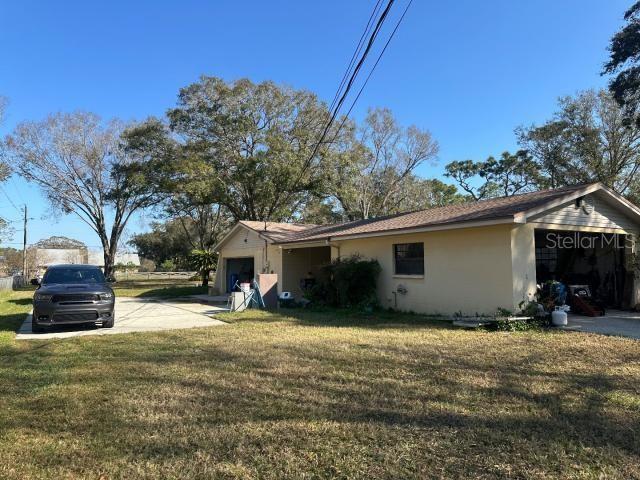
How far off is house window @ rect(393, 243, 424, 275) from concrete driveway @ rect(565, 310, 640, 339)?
13.5ft

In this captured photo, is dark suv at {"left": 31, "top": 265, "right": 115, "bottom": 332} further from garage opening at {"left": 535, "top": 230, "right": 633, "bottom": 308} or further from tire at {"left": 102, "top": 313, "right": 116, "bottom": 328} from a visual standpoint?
garage opening at {"left": 535, "top": 230, "right": 633, "bottom": 308}

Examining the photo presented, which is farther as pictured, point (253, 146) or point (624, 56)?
point (253, 146)

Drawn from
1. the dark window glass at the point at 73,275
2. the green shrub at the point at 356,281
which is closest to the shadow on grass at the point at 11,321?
the dark window glass at the point at 73,275

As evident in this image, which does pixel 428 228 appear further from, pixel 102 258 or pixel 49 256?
pixel 102 258

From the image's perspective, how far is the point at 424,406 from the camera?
5121 mm

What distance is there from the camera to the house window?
45.7ft

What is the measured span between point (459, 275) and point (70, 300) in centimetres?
952

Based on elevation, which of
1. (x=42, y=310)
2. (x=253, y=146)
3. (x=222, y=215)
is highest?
(x=253, y=146)

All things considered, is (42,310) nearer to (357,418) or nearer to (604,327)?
(357,418)

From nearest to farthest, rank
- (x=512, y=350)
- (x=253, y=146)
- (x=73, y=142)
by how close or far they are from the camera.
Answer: (x=512, y=350), (x=253, y=146), (x=73, y=142)

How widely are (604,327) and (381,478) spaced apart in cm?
921

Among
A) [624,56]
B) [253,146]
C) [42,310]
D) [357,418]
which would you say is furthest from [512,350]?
[253,146]

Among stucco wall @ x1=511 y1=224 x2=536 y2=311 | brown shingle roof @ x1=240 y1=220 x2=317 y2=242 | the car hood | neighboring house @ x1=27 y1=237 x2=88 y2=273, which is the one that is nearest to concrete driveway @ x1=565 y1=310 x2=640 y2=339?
stucco wall @ x1=511 y1=224 x2=536 y2=311

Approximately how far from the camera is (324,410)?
5008 millimetres
